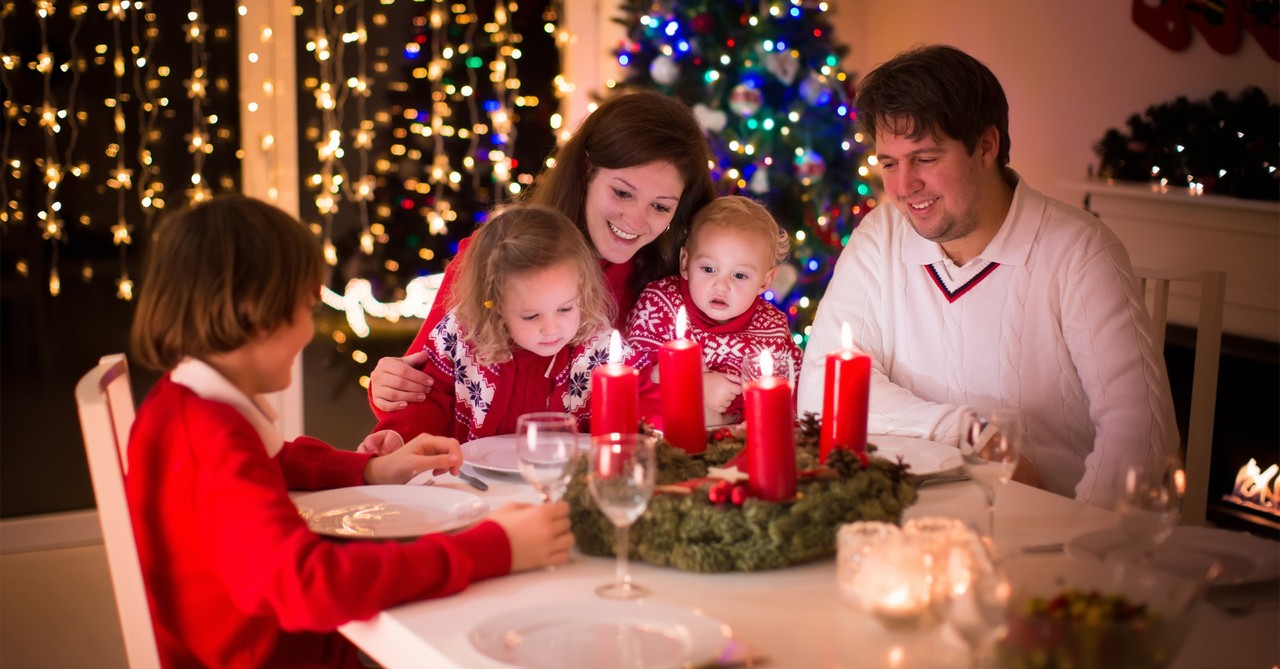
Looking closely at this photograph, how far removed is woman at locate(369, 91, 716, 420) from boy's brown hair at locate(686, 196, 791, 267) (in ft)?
0.19

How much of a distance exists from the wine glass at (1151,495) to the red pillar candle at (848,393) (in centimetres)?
37

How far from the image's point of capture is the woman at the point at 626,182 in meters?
2.58

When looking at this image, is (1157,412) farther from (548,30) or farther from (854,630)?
(548,30)

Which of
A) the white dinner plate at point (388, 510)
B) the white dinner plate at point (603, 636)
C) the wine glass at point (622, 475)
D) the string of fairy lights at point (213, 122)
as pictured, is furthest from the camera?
the string of fairy lights at point (213, 122)

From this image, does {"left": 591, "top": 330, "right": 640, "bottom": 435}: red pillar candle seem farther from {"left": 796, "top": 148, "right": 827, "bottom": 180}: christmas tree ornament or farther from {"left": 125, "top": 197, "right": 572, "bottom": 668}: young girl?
{"left": 796, "top": 148, "right": 827, "bottom": 180}: christmas tree ornament

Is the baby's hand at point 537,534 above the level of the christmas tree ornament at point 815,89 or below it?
below

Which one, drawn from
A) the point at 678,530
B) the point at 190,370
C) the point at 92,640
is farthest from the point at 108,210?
the point at 678,530

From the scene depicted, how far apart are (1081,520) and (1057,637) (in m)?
0.66

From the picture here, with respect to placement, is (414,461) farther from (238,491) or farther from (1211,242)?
(1211,242)

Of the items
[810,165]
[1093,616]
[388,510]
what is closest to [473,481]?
[388,510]

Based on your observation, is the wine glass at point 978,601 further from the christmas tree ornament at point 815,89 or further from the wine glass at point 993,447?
the christmas tree ornament at point 815,89

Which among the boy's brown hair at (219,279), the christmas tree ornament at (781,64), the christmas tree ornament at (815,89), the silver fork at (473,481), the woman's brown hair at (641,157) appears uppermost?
the christmas tree ornament at (781,64)

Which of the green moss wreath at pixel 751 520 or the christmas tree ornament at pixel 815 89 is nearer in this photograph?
the green moss wreath at pixel 751 520

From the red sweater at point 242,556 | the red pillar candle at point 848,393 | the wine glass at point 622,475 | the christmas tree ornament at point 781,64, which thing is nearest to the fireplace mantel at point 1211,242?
the christmas tree ornament at point 781,64
